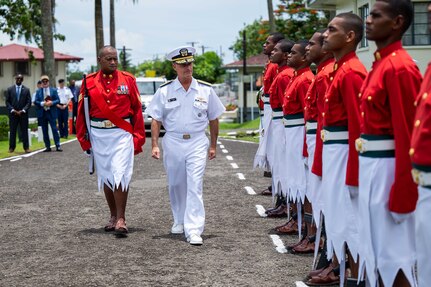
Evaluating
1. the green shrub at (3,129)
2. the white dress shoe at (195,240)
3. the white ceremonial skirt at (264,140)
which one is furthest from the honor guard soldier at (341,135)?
the green shrub at (3,129)

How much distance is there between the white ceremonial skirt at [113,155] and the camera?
9.85m

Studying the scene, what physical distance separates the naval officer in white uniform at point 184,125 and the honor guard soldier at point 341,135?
3.12 m

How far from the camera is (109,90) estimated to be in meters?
9.97

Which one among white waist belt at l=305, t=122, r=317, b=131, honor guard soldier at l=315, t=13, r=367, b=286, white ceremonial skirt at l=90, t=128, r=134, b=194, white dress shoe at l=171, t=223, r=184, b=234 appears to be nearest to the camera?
honor guard soldier at l=315, t=13, r=367, b=286

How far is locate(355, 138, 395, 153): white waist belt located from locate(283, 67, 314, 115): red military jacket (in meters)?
3.56

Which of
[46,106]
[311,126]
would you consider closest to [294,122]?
[311,126]

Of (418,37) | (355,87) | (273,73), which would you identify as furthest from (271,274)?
(418,37)

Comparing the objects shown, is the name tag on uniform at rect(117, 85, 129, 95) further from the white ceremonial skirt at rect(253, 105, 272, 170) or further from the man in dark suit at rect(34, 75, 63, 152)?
the man in dark suit at rect(34, 75, 63, 152)

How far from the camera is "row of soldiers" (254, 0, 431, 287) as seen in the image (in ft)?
16.0

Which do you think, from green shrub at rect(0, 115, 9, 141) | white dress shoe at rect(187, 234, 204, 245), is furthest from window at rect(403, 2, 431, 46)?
white dress shoe at rect(187, 234, 204, 245)

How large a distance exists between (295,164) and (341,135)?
2713mm

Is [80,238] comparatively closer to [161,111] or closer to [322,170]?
[161,111]

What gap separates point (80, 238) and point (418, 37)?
19.5 m

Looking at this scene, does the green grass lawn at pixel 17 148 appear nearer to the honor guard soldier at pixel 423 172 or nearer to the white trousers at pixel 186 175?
the white trousers at pixel 186 175
